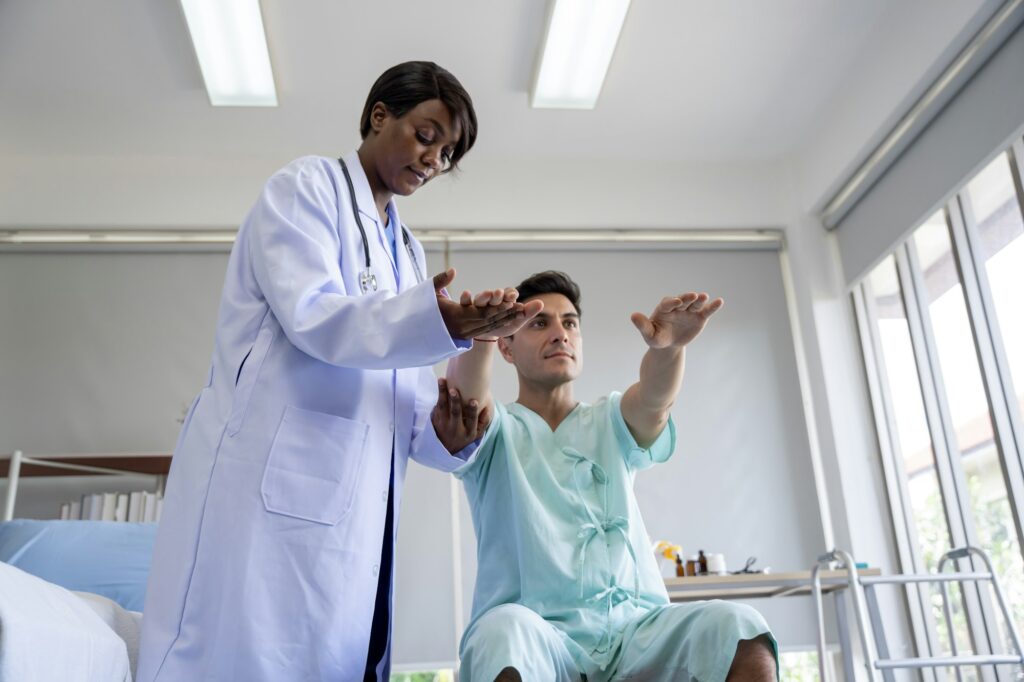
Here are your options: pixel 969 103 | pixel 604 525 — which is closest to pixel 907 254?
pixel 969 103

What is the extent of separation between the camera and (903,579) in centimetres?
271

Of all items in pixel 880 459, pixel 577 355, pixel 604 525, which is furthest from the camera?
pixel 880 459

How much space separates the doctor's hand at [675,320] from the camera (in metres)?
1.59

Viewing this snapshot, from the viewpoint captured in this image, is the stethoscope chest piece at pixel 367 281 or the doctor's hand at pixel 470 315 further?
the stethoscope chest piece at pixel 367 281

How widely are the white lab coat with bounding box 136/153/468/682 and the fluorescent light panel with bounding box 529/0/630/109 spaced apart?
2.23 metres

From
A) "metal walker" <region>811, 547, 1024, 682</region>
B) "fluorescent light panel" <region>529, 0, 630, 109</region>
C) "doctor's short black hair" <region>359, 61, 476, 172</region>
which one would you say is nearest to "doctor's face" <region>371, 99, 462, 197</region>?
"doctor's short black hair" <region>359, 61, 476, 172</region>

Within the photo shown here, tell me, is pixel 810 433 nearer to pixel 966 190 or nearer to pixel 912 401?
pixel 912 401

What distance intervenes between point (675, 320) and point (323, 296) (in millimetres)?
653

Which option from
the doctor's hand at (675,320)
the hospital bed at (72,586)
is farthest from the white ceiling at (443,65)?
the doctor's hand at (675,320)

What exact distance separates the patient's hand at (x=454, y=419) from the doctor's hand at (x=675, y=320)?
332 millimetres

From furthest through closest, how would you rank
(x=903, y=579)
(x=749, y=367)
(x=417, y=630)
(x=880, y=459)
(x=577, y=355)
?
1. (x=749, y=367)
2. (x=880, y=459)
3. (x=417, y=630)
4. (x=903, y=579)
5. (x=577, y=355)

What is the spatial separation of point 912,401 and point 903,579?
1345mm

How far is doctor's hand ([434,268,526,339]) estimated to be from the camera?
3.96 ft

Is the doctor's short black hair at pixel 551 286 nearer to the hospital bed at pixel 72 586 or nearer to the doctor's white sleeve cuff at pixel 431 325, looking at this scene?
the doctor's white sleeve cuff at pixel 431 325
